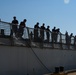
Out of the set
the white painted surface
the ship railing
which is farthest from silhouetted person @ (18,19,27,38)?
the white painted surface

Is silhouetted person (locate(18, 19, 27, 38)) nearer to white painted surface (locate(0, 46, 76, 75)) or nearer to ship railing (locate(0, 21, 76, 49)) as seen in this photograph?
ship railing (locate(0, 21, 76, 49))

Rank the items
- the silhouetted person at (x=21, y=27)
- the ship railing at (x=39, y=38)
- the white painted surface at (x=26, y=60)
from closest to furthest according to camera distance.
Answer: the white painted surface at (x=26, y=60)
the ship railing at (x=39, y=38)
the silhouetted person at (x=21, y=27)

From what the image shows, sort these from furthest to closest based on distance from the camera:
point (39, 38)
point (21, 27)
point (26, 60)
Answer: point (39, 38), point (26, 60), point (21, 27)

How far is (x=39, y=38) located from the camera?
883 inches

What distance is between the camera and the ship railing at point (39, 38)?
1772cm

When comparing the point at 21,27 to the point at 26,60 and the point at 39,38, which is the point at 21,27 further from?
the point at 39,38

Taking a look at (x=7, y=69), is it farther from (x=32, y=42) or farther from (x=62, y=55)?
(x=62, y=55)

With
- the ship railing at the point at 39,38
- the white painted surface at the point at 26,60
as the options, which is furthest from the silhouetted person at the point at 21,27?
the white painted surface at the point at 26,60

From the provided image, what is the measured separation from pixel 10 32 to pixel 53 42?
7.90m

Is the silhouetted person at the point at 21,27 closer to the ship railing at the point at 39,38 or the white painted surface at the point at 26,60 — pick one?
the ship railing at the point at 39,38

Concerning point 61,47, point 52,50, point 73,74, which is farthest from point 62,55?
point 73,74

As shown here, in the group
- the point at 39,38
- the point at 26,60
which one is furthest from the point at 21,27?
the point at 39,38

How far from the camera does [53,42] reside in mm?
25297

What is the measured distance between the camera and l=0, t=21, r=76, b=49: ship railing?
58.1 feet
